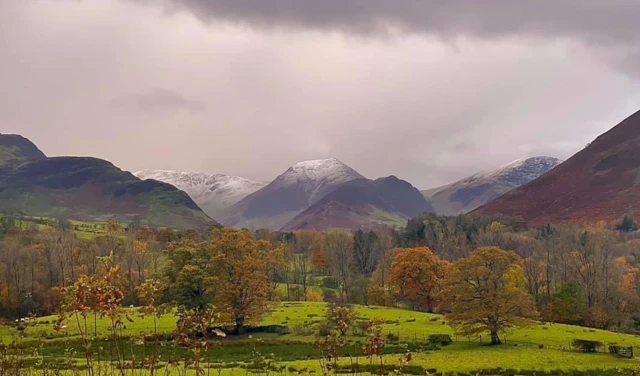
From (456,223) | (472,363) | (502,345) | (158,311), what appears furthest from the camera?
(456,223)

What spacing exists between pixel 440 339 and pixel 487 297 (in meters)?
7.80

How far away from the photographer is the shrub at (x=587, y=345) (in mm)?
55053

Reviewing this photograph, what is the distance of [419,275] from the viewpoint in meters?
90.1

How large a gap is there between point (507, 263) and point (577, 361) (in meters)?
15.1

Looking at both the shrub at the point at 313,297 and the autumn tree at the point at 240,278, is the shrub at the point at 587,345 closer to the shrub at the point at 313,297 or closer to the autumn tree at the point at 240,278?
the autumn tree at the point at 240,278

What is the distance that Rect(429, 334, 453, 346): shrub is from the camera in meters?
61.2

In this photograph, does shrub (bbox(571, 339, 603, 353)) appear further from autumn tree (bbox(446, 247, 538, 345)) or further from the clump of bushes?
the clump of bushes

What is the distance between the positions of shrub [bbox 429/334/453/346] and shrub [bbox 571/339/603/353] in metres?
13.6

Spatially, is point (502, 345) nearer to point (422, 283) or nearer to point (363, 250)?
point (422, 283)

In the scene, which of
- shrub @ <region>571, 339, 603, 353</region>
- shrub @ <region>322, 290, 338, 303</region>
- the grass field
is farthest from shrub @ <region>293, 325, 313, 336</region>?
shrub @ <region>322, 290, 338, 303</region>

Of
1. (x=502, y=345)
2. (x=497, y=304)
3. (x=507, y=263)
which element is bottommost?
(x=502, y=345)

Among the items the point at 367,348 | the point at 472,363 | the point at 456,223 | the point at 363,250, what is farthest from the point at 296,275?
the point at 367,348

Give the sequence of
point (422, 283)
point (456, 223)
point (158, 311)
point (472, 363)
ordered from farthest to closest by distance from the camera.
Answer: point (456, 223)
point (422, 283)
point (472, 363)
point (158, 311)

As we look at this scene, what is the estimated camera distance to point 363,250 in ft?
520
